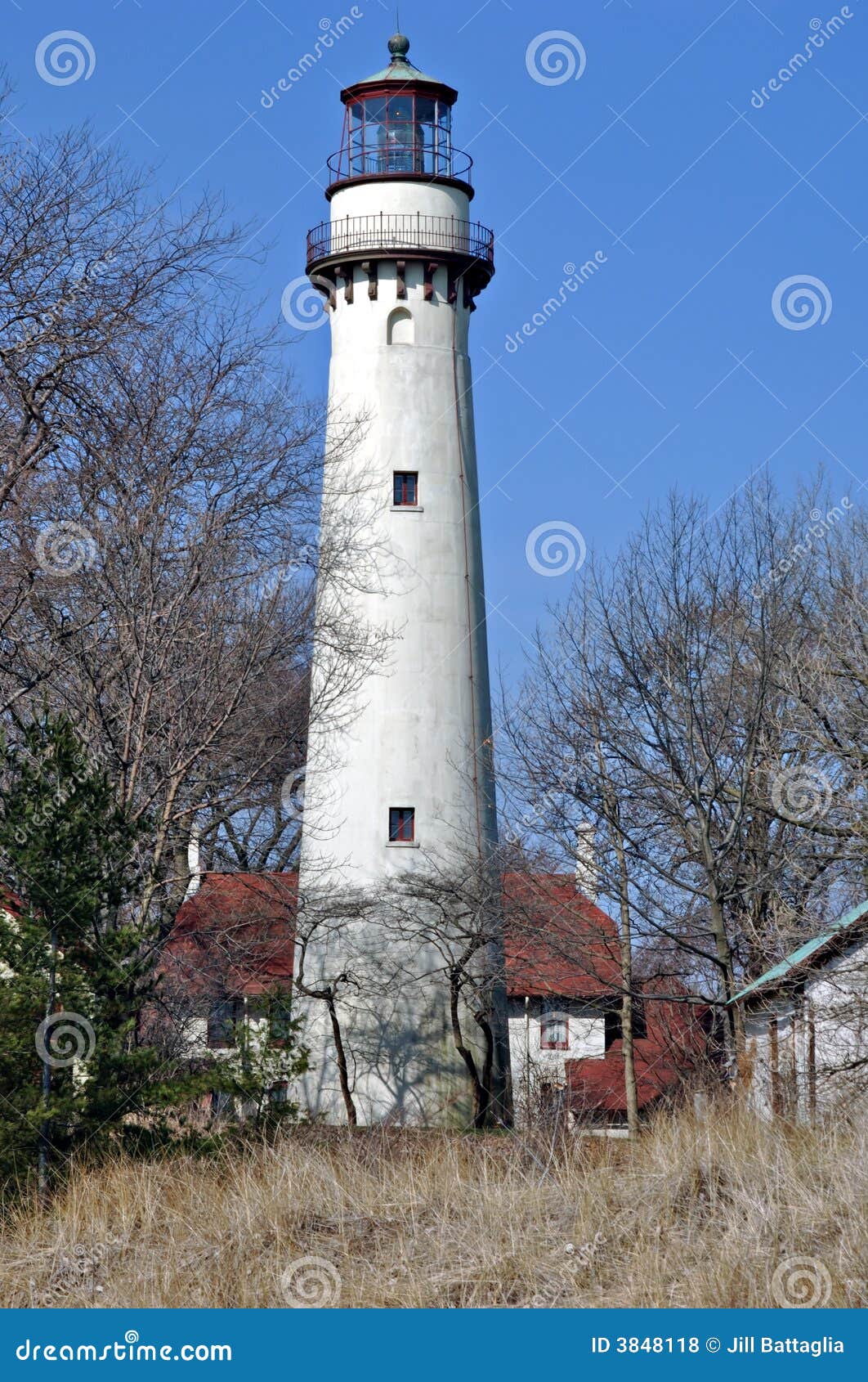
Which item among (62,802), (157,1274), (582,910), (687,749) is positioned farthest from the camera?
(582,910)

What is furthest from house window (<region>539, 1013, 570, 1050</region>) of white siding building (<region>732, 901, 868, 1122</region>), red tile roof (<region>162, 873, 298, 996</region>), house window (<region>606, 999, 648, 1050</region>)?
white siding building (<region>732, 901, 868, 1122</region>)

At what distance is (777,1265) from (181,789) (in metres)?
11.2

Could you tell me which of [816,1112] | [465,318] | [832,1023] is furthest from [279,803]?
[816,1112]

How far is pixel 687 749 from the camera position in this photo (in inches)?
795

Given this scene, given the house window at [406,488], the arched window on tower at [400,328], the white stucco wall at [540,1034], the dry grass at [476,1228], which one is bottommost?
the dry grass at [476,1228]

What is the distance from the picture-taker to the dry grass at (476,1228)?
9383mm

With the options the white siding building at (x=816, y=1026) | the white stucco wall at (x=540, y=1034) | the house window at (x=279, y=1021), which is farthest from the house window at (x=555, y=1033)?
the white siding building at (x=816, y=1026)

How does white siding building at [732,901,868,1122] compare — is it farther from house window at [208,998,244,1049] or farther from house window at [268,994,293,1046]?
house window at [208,998,244,1049]

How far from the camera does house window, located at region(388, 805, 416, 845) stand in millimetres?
25125

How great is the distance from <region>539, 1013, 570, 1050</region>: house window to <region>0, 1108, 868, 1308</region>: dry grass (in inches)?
960

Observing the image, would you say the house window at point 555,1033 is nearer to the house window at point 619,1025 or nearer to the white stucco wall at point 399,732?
the house window at point 619,1025

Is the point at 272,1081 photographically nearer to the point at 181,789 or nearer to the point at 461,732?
the point at 181,789

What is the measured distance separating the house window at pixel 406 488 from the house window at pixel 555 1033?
47.4 feet

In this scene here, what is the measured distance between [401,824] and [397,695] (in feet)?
6.63
